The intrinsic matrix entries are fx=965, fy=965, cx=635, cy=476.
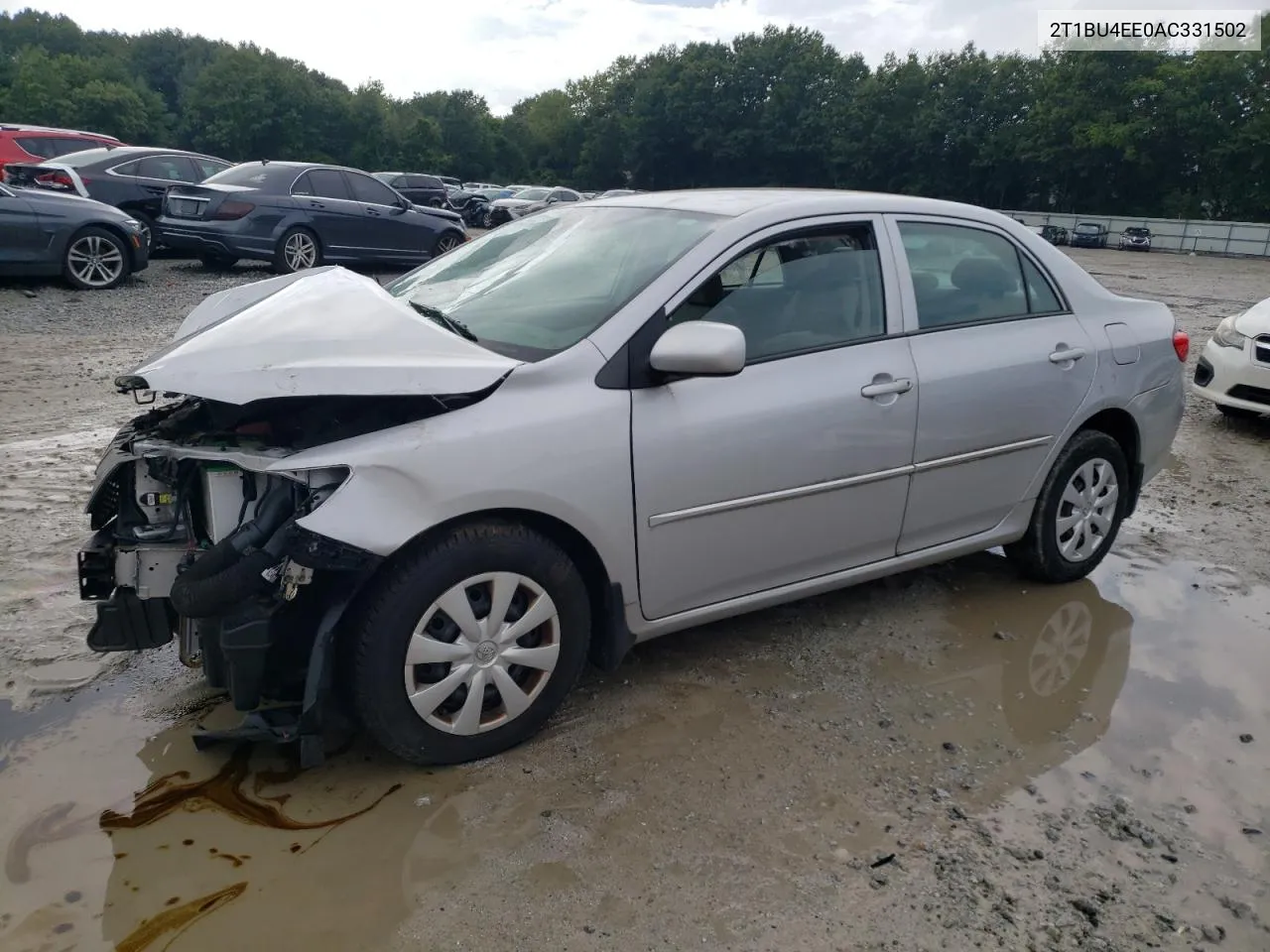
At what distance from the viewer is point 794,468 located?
3.36 meters

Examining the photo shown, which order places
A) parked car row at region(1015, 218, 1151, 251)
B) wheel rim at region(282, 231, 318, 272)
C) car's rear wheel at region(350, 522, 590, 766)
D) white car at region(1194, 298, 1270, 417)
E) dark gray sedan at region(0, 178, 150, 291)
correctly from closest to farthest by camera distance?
car's rear wheel at region(350, 522, 590, 766) < white car at region(1194, 298, 1270, 417) < dark gray sedan at region(0, 178, 150, 291) < wheel rim at region(282, 231, 318, 272) < parked car row at region(1015, 218, 1151, 251)

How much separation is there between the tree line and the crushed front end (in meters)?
56.9

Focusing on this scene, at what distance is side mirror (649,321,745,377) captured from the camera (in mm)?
2957

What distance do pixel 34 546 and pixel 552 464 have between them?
9.62 feet

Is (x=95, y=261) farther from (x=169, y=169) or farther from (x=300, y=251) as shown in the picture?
(x=169, y=169)

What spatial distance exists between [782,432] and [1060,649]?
1702 mm

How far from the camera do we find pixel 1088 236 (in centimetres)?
4022

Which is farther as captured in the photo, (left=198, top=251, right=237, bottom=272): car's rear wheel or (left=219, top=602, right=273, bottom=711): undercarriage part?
(left=198, top=251, right=237, bottom=272): car's rear wheel

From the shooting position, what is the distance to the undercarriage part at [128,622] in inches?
114

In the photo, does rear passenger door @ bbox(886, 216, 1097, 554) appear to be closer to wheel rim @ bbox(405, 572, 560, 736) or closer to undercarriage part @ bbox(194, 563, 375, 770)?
wheel rim @ bbox(405, 572, 560, 736)

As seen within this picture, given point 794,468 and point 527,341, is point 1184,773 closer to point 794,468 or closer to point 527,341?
point 794,468

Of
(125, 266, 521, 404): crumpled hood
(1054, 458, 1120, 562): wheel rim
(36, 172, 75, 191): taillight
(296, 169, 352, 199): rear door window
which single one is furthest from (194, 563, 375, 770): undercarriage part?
(36, 172, 75, 191): taillight

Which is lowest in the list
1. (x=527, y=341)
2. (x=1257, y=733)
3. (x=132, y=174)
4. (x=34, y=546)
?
(x=1257, y=733)

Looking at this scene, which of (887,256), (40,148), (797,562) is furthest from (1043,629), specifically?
(40,148)
